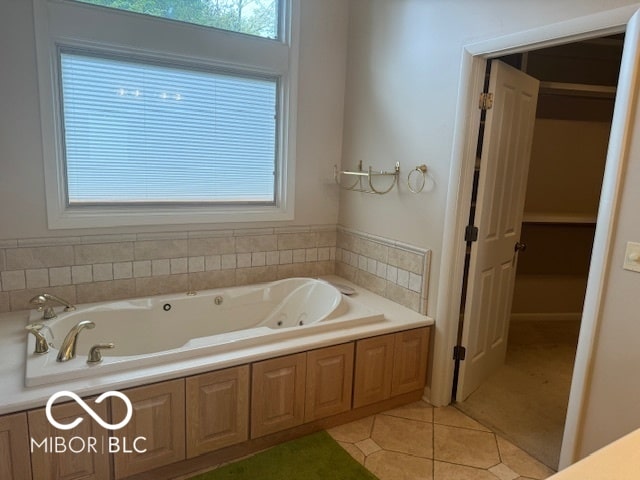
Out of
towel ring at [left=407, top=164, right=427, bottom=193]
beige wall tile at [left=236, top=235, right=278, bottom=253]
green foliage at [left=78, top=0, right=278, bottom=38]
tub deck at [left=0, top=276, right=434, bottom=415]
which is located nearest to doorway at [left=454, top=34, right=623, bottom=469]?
tub deck at [left=0, top=276, right=434, bottom=415]

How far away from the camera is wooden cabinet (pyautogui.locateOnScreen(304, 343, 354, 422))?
7.86 ft

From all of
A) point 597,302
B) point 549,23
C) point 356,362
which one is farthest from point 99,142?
point 597,302

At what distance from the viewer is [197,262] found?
10.2ft

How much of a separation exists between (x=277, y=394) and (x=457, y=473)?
3.21 ft

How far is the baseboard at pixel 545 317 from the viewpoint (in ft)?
14.5

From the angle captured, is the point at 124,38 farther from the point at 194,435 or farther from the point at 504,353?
the point at 504,353

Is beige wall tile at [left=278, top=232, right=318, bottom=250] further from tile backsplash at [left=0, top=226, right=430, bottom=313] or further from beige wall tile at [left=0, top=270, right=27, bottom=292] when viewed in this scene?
beige wall tile at [left=0, top=270, right=27, bottom=292]

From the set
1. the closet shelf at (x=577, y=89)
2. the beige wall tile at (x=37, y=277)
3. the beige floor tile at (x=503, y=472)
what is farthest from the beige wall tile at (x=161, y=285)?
the closet shelf at (x=577, y=89)

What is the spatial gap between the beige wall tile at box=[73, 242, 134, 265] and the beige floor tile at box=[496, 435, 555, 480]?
251 cm

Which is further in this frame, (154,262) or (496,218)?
(154,262)

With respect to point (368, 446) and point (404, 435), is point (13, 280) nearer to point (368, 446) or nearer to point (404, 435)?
point (368, 446)

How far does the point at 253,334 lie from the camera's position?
2.36 m

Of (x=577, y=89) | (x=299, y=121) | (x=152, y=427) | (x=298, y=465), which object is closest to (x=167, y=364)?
(x=152, y=427)

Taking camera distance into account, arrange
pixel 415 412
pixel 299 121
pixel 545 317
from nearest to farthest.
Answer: pixel 415 412, pixel 299 121, pixel 545 317
